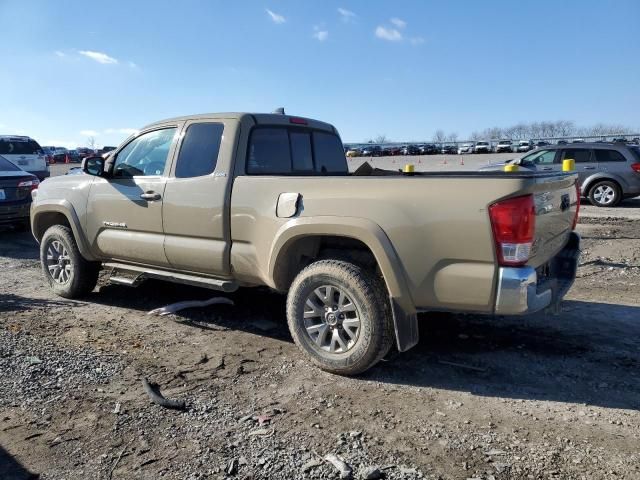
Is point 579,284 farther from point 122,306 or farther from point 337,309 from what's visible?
point 122,306

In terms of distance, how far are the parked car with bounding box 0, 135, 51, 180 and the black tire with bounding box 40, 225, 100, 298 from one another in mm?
10387

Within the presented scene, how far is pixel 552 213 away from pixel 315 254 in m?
1.77

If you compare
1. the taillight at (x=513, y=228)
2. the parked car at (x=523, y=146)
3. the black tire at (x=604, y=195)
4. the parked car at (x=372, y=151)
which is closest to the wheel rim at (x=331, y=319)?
the taillight at (x=513, y=228)

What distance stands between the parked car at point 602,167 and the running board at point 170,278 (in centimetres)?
1077

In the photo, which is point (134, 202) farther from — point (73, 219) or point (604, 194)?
point (604, 194)

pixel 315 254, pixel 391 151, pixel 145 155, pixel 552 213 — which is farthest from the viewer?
pixel 391 151

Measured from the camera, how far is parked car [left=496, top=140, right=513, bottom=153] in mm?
58062

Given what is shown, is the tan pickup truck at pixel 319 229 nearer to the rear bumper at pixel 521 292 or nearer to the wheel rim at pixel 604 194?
the rear bumper at pixel 521 292

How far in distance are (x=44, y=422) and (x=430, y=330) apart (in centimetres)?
319

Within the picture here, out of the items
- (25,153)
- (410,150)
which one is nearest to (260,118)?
(25,153)

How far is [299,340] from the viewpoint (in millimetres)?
4016

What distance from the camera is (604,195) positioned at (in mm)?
14133

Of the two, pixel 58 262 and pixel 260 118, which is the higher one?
pixel 260 118

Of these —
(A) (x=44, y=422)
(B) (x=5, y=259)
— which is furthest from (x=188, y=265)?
(B) (x=5, y=259)
